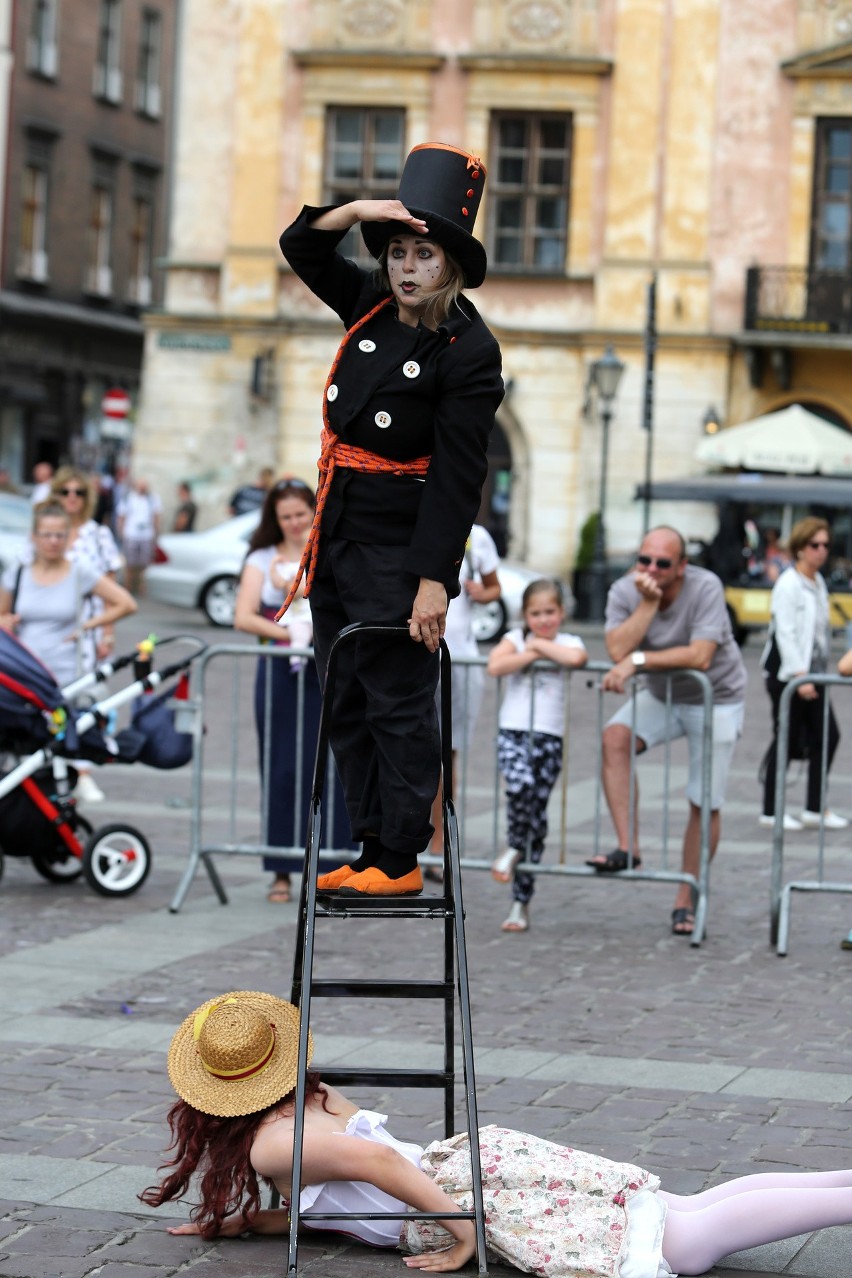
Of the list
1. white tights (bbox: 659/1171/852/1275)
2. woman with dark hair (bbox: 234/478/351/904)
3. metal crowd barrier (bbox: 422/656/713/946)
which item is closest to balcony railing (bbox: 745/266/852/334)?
metal crowd barrier (bbox: 422/656/713/946)

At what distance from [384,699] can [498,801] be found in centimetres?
527

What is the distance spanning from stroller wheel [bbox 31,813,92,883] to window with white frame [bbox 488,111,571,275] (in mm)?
24026

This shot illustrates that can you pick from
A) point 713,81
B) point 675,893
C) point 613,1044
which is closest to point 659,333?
point 713,81

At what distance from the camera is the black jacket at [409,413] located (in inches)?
192

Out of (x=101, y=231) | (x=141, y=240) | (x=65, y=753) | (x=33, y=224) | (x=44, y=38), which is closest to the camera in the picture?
(x=65, y=753)

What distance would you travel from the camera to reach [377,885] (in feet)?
16.5

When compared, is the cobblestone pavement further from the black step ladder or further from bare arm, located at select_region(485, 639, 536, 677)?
bare arm, located at select_region(485, 639, 536, 677)

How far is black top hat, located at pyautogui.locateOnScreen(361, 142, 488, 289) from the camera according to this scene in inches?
192

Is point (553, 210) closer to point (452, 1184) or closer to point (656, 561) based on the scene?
point (656, 561)

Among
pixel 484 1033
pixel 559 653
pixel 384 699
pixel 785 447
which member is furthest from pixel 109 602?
pixel 785 447

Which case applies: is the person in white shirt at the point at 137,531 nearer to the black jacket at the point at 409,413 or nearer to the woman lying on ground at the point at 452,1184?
the black jacket at the point at 409,413

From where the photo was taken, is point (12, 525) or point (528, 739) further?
point (12, 525)

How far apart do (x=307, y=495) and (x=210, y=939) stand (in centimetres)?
221

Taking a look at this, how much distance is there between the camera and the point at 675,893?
33.3 ft
